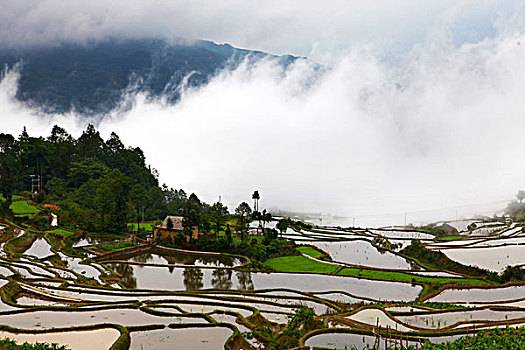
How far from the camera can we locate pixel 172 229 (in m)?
37.8

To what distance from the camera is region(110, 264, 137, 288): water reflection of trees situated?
78.8ft

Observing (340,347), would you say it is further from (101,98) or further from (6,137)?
(101,98)

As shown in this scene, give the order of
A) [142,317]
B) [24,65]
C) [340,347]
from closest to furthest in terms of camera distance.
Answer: [340,347] < [142,317] < [24,65]

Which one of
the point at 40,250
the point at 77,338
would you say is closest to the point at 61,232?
the point at 40,250

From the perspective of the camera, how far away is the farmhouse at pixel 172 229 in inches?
1480

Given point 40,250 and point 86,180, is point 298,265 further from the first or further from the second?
point 86,180

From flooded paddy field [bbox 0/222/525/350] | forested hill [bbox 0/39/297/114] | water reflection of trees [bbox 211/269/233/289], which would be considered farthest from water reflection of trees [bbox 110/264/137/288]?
forested hill [bbox 0/39/297/114]

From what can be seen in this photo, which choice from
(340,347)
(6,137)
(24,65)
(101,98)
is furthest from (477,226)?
(24,65)

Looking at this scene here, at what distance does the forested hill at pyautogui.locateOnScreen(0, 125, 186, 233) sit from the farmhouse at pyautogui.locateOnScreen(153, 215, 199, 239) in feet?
17.6

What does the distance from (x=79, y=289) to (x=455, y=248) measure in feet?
85.0

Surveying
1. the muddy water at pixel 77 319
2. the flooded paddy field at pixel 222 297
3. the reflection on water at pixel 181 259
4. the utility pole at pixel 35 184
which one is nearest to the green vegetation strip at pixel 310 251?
the flooded paddy field at pixel 222 297

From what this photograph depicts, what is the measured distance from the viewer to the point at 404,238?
38.9 metres

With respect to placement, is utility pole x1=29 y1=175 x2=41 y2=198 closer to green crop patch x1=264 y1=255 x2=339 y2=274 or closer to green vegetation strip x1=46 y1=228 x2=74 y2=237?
green vegetation strip x1=46 y1=228 x2=74 y2=237

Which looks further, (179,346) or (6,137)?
(6,137)
